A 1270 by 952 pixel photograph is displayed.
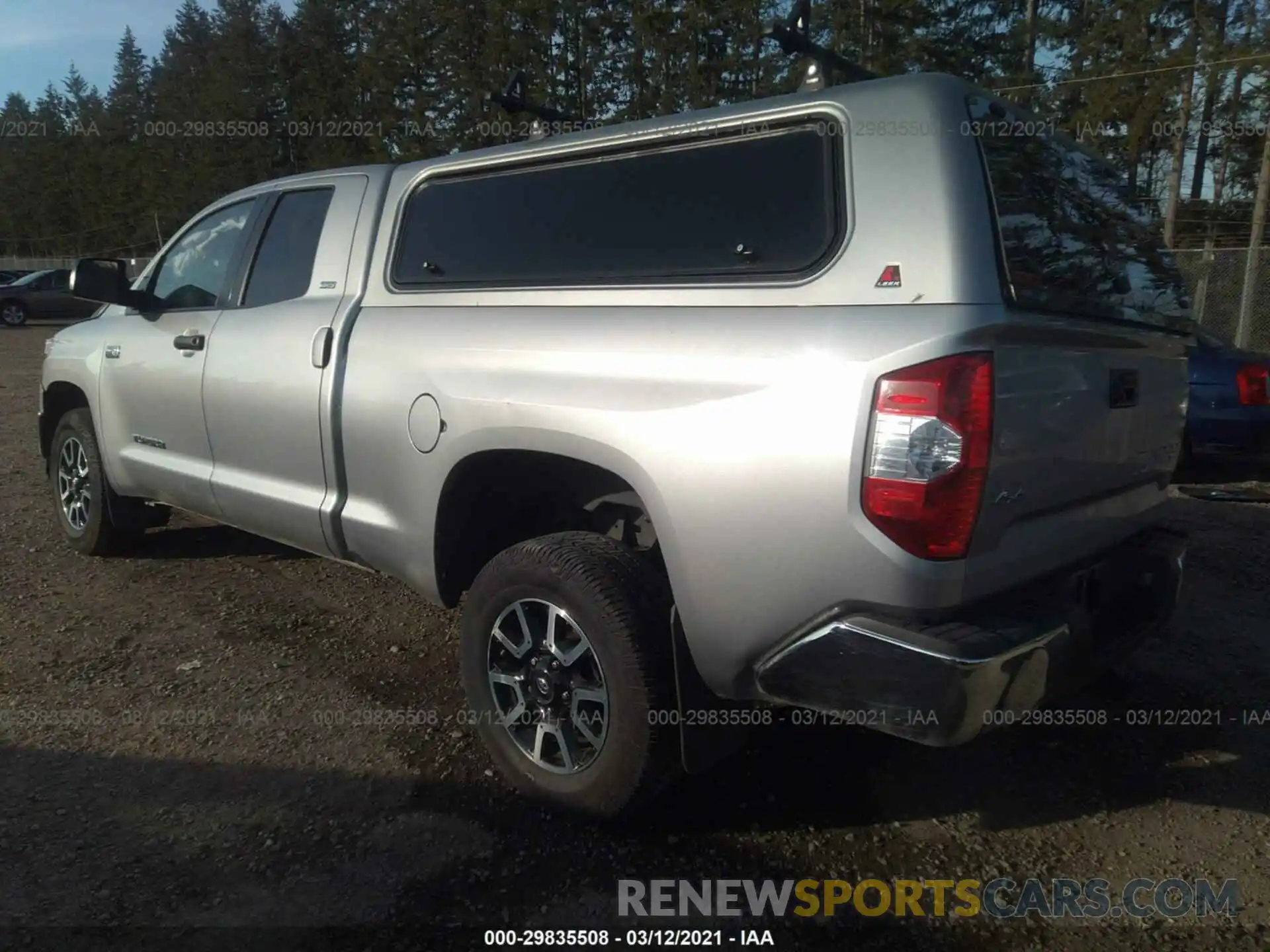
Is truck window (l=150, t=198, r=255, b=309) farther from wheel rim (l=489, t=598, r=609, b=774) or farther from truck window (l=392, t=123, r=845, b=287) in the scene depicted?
wheel rim (l=489, t=598, r=609, b=774)

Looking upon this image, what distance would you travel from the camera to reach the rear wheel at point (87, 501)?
206 inches

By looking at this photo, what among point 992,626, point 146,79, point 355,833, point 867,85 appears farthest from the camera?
point 146,79

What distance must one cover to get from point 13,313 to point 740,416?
102ft

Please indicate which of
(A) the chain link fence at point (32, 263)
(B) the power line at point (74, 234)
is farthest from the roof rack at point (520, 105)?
(B) the power line at point (74, 234)

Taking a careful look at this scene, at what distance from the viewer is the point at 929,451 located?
2199 millimetres

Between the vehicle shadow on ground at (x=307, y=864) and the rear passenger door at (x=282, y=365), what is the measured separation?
1058 millimetres

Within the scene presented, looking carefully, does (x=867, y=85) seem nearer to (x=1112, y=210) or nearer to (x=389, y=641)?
(x=1112, y=210)

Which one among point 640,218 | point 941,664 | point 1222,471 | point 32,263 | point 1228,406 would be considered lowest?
point 1222,471

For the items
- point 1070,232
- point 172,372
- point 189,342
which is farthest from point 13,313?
point 1070,232

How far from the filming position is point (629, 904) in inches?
104

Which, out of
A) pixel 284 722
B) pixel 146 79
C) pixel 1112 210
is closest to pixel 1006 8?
pixel 1112 210

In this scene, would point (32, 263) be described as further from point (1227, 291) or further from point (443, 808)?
point (443, 808)

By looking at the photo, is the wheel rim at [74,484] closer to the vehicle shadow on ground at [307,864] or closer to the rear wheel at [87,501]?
the rear wheel at [87,501]

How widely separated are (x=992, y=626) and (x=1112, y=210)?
5.38ft
